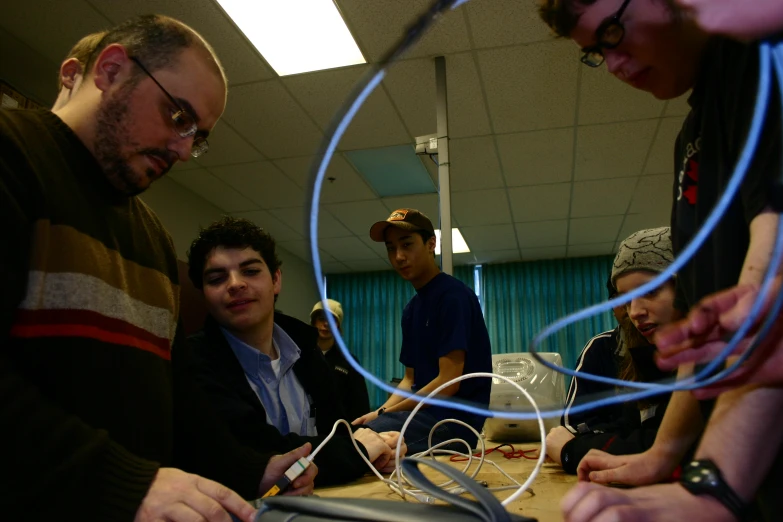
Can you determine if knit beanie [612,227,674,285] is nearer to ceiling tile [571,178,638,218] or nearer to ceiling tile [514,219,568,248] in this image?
ceiling tile [571,178,638,218]

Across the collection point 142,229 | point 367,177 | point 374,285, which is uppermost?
point 367,177

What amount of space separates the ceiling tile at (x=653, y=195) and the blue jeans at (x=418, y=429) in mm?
2612

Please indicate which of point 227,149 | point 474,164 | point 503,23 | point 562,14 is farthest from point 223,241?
point 474,164

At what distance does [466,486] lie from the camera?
41cm

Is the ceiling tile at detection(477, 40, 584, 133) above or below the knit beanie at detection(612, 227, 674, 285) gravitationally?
above

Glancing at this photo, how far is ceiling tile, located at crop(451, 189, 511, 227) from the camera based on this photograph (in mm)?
3586

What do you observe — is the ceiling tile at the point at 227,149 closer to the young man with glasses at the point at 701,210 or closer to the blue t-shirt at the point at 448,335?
the blue t-shirt at the point at 448,335

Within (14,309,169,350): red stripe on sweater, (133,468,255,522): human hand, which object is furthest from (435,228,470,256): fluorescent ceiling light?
(133,468,255,522): human hand

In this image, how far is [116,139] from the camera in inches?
31.2

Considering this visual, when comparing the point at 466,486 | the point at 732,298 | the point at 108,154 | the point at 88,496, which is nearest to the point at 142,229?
the point at 108,154

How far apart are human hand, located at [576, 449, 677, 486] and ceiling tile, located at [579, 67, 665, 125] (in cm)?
184

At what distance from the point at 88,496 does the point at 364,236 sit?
3.82 meters

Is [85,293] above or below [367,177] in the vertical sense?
below

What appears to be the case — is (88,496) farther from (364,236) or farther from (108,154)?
(364,236)
